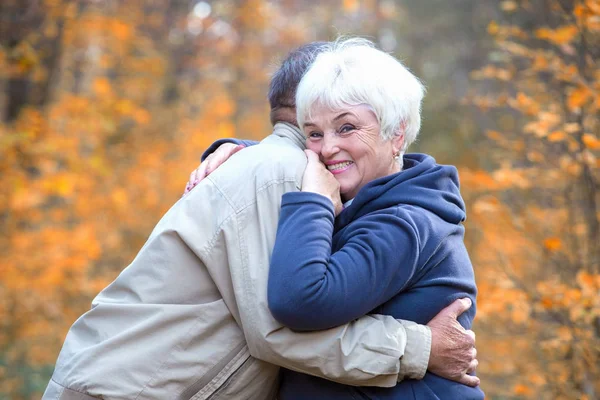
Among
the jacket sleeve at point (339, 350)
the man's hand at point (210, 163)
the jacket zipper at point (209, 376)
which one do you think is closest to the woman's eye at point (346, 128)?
the man's hand at point (210, 163)

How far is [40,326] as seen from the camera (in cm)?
867

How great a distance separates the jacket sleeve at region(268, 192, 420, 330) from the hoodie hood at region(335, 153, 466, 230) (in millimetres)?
98

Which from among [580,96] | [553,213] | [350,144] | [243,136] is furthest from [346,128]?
[243,136]

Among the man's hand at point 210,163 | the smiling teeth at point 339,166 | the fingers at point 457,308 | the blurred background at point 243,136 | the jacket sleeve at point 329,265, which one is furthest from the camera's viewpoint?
the blurred background at point 243,136

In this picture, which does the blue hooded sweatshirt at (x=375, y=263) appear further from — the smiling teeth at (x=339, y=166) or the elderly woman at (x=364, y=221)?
the smiling teeth at (x=339, y=166)

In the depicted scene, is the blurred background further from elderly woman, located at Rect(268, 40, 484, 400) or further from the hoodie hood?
the hoodie hood

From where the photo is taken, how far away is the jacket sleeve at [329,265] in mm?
2049

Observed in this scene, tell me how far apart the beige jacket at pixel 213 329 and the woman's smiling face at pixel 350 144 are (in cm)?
22

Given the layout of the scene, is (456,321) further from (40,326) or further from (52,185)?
(40,326)

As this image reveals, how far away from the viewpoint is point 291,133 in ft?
8.45

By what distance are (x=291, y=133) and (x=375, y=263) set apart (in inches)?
26.1

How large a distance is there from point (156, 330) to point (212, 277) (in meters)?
0.23

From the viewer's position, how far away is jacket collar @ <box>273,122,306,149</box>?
2559mm

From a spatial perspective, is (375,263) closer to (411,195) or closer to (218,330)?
(411,195)
